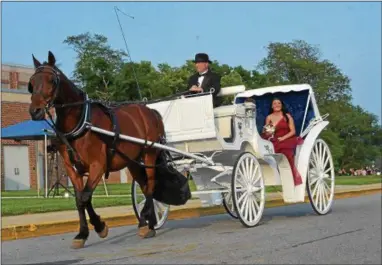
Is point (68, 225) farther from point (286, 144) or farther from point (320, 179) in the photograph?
point (320, 179)

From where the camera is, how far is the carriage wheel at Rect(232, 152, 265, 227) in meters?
9.74

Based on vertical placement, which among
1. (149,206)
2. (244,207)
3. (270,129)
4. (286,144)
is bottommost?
(244,207)

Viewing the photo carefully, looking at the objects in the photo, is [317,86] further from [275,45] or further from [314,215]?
[314,215]

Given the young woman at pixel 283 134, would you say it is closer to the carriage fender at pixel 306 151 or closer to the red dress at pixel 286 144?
the red dress at pixel 286 144

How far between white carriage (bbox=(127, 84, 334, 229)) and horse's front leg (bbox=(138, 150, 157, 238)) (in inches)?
23.7

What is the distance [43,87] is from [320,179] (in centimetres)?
611

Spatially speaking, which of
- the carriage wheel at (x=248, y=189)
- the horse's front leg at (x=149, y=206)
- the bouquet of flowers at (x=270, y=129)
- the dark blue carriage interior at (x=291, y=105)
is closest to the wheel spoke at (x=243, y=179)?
the carriage wheel at (x=248, y=189)

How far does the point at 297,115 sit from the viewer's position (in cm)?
1266

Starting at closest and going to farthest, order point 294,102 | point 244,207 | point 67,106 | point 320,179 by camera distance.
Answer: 1. point 67,106
2. point 244,207
3. point 320,179
4. point 294,102

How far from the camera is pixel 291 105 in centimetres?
1276

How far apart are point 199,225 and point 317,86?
45308mm

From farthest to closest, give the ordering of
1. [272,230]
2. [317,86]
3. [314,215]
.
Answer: [317,86], [314,215], [272,230]

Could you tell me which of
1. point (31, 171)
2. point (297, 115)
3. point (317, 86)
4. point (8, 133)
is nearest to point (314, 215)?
point (297, 115)

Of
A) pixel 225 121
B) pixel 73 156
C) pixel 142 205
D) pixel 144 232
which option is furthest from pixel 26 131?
pixel 73 156
